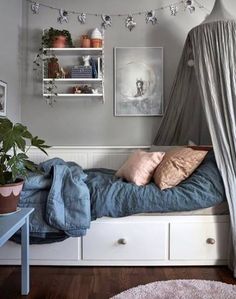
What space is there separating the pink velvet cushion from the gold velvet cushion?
0.07 metres

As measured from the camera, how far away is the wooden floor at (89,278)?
5.80 feet

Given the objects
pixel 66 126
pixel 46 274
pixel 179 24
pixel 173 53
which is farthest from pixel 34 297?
pixel 179 24

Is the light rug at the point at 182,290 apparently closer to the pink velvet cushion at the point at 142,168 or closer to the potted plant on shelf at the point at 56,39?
the pink velvet cushion at the point at 142,168

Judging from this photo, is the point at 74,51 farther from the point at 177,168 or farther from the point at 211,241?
the point at 211,241

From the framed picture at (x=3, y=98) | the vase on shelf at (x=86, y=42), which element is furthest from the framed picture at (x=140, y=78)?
the framed picture at (x=3, y=98)

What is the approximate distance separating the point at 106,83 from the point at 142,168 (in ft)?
4.09

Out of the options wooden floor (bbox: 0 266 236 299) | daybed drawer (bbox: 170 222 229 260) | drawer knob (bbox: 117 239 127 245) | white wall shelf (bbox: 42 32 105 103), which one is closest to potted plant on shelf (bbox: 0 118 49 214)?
wooden floor (bbox: 0 266 236 299)

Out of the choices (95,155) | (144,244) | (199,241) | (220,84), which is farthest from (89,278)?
(220,84)

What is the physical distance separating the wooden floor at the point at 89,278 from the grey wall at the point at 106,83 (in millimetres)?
1439

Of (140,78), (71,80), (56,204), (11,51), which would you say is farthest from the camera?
(140,78)

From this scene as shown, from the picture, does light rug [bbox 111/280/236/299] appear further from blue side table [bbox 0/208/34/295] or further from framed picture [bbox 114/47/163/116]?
framed picture [bbox 114/47/163/116]

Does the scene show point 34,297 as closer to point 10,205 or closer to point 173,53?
point 10,205

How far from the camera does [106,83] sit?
3.10 metres

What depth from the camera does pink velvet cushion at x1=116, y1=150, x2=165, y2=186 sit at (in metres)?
2.21
